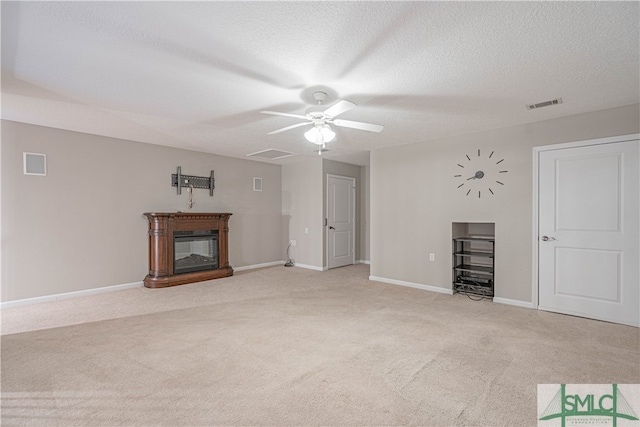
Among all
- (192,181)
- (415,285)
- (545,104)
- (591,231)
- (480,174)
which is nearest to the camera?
(545,104)

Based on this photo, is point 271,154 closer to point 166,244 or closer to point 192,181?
point 192,181

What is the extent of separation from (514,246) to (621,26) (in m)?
2.74

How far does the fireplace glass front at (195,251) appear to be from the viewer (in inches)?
206

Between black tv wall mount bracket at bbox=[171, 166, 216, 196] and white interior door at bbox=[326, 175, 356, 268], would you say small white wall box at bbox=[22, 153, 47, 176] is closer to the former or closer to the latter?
black tv wall mount bracket at bbox=[171, 166, 216, 196]

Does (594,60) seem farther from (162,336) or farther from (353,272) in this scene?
(353,272)

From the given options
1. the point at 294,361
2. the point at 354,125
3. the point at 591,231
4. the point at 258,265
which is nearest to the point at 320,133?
the point at 354,125

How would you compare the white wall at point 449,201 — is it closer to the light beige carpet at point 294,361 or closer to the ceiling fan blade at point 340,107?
the light beige carpet at point 294,361

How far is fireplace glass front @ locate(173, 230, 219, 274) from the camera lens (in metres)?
5.24

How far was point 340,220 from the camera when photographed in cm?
696

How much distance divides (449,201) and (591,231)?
164 cm

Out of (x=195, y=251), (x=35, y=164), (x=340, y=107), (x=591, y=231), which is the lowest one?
(x=195, y=251)

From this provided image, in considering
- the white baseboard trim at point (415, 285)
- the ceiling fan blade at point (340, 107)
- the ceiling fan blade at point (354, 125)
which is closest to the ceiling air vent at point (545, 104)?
the ceiling fan blade at point (354, 125)

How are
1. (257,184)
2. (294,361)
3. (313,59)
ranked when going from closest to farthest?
(313,59)
(294,361)
(257,184)

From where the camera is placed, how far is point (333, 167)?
22.1 feet
